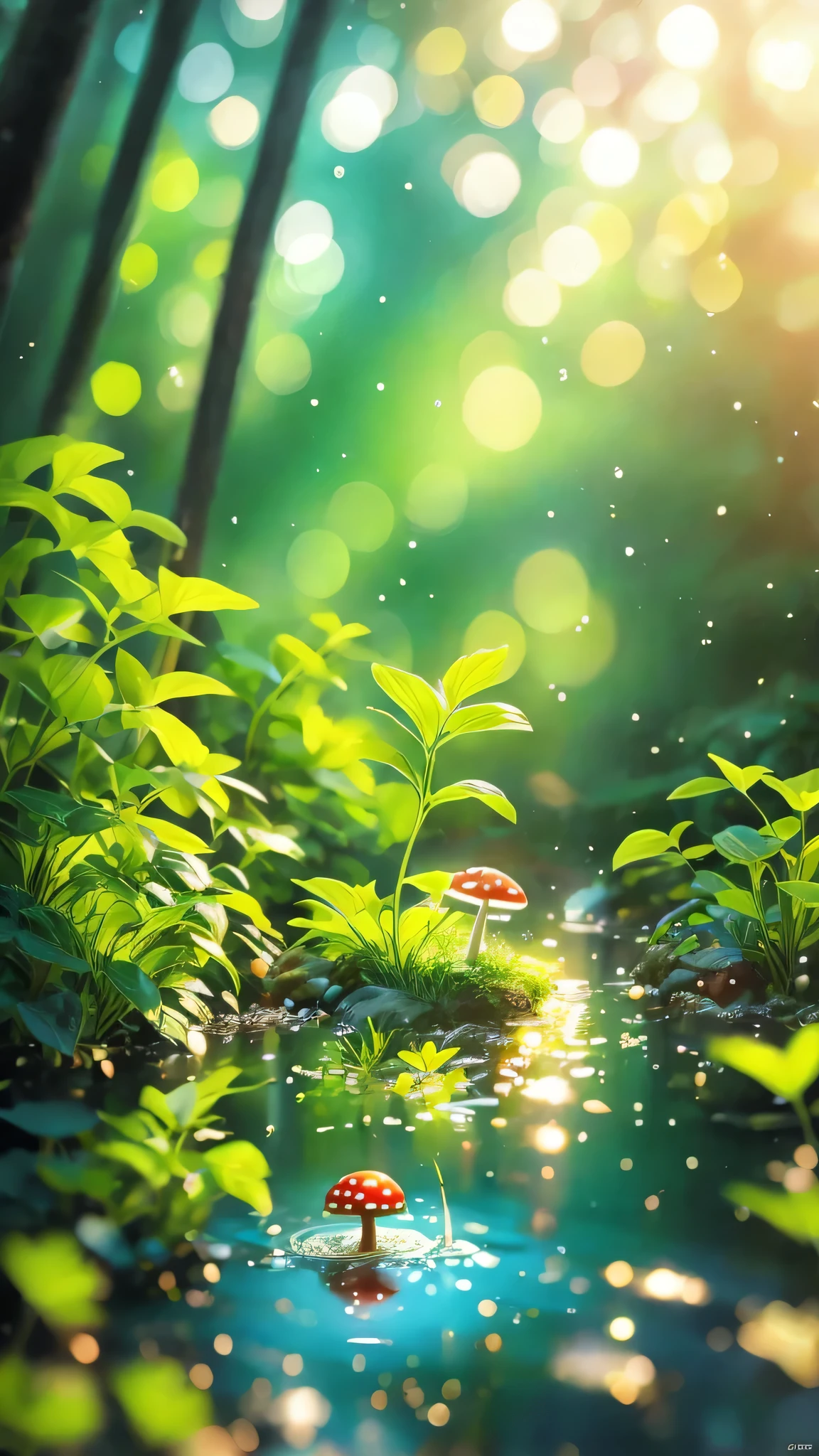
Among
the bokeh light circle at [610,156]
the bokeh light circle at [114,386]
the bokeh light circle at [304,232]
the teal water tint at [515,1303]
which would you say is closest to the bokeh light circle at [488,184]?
the bokeh light circle at [610,156]

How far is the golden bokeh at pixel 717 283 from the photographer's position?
238 centimetres

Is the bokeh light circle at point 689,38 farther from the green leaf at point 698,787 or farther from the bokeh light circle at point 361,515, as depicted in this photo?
the green leaf at point 698,787

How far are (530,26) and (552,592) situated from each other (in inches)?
50.5

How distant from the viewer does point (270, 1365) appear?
0.58 metres

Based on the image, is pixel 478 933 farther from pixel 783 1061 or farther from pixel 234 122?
pixel 234 122

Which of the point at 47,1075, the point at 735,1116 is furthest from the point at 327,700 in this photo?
the point at 735,1116

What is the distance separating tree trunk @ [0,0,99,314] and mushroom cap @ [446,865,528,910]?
3.70 feet

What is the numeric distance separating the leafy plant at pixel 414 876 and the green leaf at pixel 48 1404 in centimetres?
95

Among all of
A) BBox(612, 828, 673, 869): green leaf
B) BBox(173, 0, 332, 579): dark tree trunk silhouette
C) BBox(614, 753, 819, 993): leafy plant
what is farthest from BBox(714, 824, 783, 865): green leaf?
BBox(173, 0, 332, 579): dark tree trunk silhouette

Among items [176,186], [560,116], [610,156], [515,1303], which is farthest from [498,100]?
[515,1303]

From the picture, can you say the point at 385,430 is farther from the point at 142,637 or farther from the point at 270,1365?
the point at 270,1365

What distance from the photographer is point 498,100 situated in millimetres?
2342

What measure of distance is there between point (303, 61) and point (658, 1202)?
7.39 ft

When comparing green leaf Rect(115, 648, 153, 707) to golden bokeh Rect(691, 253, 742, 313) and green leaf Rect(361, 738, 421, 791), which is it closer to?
green leaf Rect(361, 738, 421, 791)
